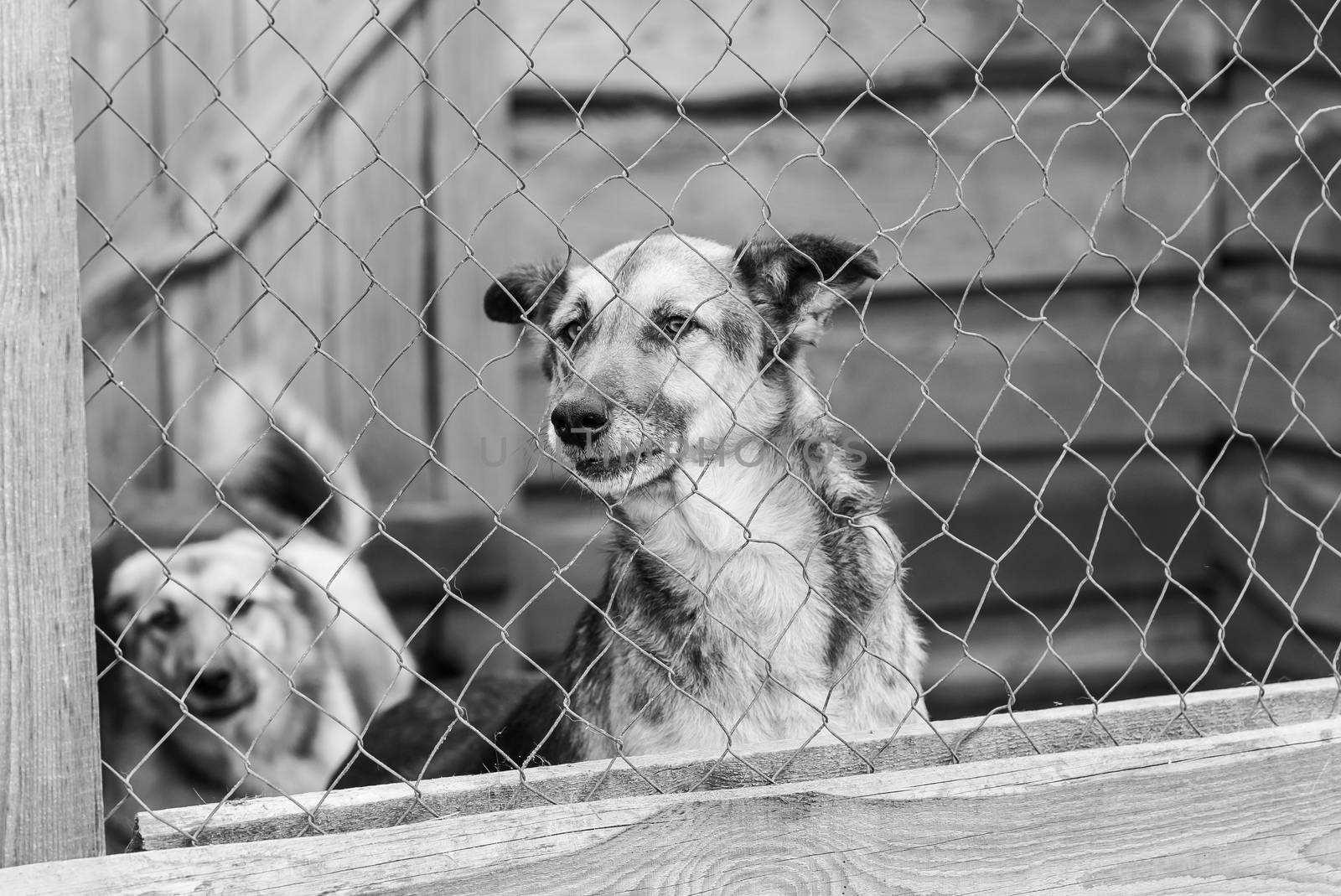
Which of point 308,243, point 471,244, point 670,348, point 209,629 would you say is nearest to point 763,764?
point 670,348

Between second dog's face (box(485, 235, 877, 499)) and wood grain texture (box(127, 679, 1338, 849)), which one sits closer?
wood grain texture (box(127, 679, 1338, 849))

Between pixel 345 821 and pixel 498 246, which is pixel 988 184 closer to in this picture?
pixel 498 246

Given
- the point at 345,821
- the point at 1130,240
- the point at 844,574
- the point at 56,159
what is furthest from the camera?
the point at 1130,240

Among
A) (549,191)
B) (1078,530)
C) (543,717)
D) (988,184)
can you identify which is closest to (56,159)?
(543,717)

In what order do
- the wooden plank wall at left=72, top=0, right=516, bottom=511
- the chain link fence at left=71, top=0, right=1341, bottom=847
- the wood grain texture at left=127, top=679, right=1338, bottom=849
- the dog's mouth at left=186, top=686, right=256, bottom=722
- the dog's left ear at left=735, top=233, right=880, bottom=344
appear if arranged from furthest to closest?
1. the wooden plank wall at left=72, top=0, right=516, bottom=511
2. the chain link fence at left=71, top=0, right=1341, bottom=847
3. the dog's mouth at left=186, top=686, right=256, bottom=722
4. the dog's left ear at left=735, top=233, right=880, bottom=344
5. the wood grain texture at left=127, top=679, right=1338, bottom=849

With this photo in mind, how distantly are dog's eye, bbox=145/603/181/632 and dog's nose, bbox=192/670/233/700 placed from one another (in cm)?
18

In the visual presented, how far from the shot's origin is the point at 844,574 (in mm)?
2742

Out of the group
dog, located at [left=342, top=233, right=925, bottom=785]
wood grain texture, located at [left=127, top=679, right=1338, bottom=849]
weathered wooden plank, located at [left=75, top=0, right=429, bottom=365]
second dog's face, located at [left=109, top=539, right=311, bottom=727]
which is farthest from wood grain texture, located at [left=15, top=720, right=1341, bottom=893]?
weathered wooden plank, located at [left=75, top=0, right=429, bottom=365]

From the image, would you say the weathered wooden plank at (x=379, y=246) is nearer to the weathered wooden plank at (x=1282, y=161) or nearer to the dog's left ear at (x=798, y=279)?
the dog's left ear at (x=798, y=279)

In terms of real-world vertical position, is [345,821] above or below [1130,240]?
above

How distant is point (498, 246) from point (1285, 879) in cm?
318

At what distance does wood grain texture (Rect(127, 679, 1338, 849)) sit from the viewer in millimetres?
1781

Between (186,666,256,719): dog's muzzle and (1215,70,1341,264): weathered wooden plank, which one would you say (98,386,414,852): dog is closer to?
(186,666,256,719): dog's muzzle

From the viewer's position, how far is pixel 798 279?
9.09 feet
